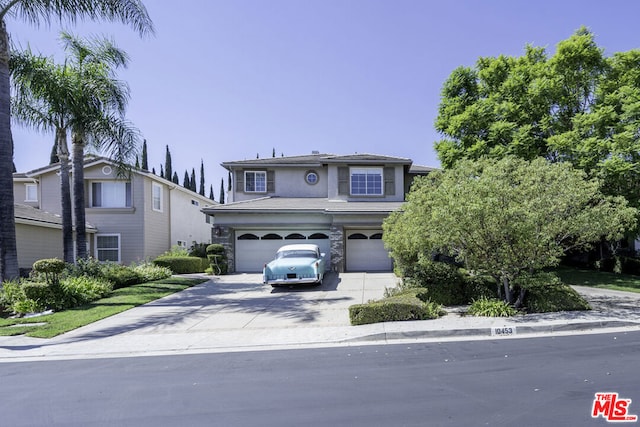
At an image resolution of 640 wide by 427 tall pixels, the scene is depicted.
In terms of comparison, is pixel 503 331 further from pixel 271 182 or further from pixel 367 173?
pixel 271 182

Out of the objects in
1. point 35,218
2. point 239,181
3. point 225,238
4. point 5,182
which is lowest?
point 225,238

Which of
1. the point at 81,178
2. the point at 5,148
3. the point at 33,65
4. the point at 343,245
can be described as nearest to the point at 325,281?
the point at 343,245

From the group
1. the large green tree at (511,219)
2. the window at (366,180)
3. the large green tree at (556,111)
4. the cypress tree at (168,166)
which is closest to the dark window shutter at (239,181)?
the window at (366,180)

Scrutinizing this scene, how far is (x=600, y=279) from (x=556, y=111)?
752 cm

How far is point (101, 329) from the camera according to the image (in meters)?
9.84

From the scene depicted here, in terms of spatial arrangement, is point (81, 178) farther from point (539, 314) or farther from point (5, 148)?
point (539, 314)

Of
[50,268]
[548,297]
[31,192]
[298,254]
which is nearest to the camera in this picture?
[548,297]

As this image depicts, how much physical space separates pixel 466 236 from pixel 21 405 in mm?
9061

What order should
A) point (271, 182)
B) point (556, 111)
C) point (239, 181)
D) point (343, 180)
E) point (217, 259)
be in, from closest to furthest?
point (556, 111)
point (217, 259)
point (343, 180)
point (239, 181)
point (271, 182)

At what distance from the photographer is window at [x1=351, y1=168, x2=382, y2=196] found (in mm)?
23078

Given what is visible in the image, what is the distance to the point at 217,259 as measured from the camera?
20.6 metres

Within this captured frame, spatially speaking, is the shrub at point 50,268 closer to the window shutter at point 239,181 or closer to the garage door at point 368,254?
the window shutter at point 239,181

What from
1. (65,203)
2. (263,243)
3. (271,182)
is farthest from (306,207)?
(65,203)

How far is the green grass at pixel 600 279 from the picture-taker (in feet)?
50.1
